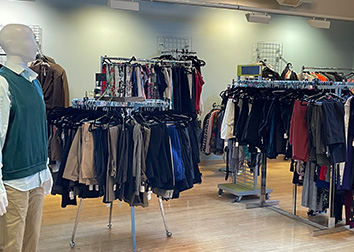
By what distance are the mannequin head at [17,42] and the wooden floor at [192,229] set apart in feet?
5.47

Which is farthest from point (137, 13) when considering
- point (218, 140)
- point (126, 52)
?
point (218, 140)

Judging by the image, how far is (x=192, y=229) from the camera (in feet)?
13.4

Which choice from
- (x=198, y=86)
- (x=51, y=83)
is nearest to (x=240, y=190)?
(x=198, y=86)

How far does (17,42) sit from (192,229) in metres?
2.63

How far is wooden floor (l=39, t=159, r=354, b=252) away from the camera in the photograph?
367cm

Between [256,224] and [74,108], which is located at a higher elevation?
[74,108]

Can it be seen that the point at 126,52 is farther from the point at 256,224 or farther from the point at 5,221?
the point at 5,221

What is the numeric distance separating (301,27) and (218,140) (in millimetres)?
3729

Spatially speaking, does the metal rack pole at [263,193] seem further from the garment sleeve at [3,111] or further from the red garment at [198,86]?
the garment sleeve at [3,111]

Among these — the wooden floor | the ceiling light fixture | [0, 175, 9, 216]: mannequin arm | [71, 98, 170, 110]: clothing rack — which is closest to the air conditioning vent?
the ceiling light fixture

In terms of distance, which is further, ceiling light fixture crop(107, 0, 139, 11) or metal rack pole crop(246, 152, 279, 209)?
ceiling light fixture crop(107, 0, 139, 11)

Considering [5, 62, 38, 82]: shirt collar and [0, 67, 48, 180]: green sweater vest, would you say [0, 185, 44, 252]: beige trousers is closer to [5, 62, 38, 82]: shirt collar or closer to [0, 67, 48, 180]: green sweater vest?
[0, 67, 48, 180]: green sweater vest

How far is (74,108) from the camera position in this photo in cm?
362

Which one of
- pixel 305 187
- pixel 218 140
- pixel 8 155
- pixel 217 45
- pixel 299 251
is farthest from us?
pixel 217 45
